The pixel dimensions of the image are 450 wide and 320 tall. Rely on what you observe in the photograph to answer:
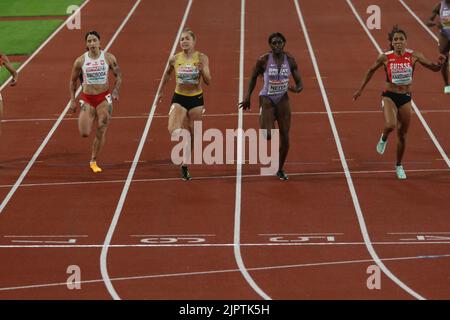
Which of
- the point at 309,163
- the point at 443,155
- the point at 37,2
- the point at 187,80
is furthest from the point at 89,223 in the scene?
the point at 37,2

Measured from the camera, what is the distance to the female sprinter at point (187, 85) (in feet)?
58.2

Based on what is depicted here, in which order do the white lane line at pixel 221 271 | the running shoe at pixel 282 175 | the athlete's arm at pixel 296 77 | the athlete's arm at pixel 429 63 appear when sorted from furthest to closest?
the running shoe at pixel 282 175
the athlete's arm at pixel 429 63
the athlete's arm at pixel 296 77
the white lane line at pixel 221 271

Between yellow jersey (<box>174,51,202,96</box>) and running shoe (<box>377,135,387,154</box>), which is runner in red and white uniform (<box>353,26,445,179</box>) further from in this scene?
yellow jersey (<box>174,51,202,96</box>)

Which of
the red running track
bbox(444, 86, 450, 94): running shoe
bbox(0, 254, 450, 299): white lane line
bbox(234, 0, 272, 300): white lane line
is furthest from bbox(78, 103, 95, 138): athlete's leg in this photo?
bbox(444, 86, 450, 94): running shoe

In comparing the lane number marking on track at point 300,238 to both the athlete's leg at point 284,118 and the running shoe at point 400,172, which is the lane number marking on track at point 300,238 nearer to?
the athlete's leg at point 284,118

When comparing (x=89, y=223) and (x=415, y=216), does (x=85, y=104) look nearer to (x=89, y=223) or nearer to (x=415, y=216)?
(x=89, y=223)

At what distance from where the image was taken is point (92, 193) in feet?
56.5

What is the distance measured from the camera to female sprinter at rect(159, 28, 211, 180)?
17.7 m

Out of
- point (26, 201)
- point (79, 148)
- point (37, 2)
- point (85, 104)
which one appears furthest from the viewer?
point (37, 2)

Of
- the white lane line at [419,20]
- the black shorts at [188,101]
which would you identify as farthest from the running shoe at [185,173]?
the white lane line at [419,20]

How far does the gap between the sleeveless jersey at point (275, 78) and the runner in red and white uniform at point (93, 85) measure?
2099 mm

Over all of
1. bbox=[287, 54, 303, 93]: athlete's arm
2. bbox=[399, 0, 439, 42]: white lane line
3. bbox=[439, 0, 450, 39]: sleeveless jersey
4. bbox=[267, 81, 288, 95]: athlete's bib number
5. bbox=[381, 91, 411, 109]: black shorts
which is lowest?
bbox=[399, 0, 439, 42]: white lane line

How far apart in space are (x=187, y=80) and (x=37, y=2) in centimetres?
2113

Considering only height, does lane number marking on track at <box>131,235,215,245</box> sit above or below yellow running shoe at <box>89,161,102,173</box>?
above
